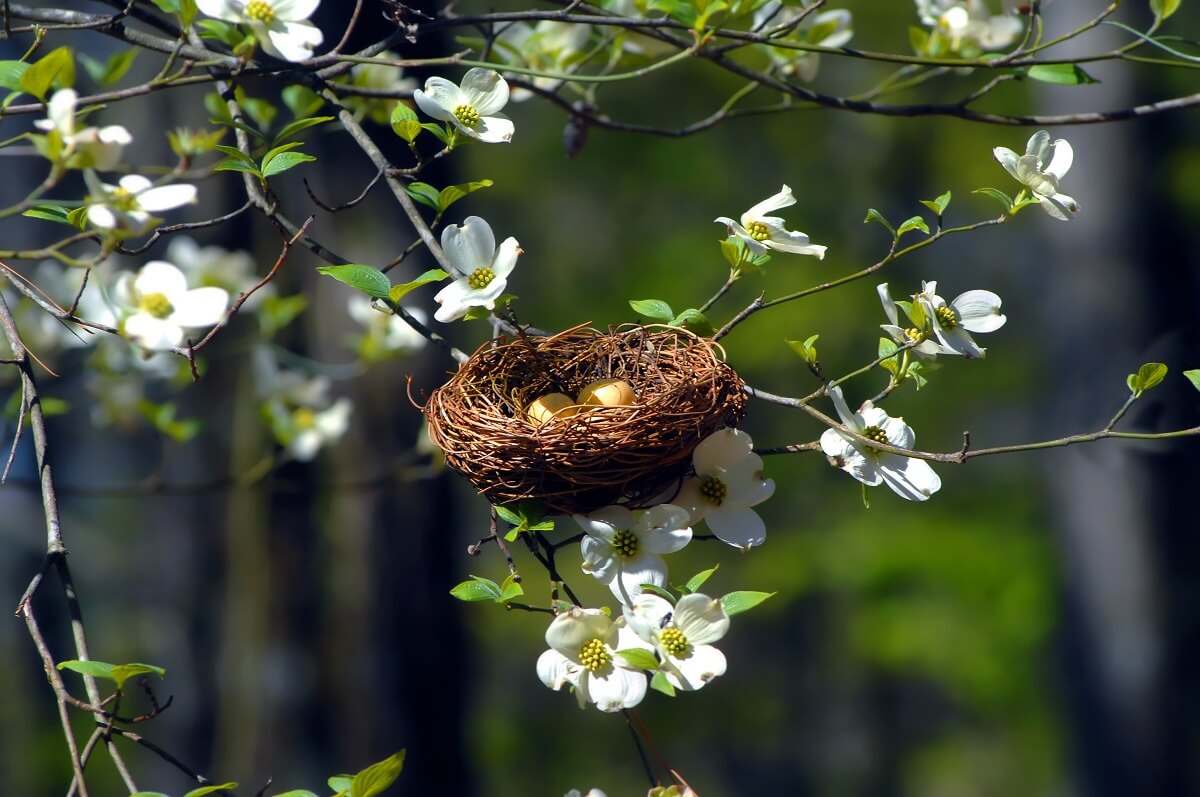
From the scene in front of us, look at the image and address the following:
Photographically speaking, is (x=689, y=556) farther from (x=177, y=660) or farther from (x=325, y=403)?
(x=325, y=403)

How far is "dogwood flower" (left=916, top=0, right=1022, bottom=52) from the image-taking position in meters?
1.51

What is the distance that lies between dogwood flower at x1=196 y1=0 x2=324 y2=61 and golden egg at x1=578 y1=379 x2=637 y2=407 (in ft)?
1.49

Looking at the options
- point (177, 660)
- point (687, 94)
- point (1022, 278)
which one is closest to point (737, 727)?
point (1022, 278)

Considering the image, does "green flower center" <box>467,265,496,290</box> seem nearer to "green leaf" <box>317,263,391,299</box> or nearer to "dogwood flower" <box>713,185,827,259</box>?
"green leaf" <box>317,263,391,299</box>

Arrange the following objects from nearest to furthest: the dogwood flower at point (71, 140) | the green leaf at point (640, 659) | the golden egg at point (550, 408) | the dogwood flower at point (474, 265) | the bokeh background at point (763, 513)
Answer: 1. the dogwood flower at point (71, 140)
2. the green leaf at point (640, 659)
3. the dogwood flower at point (474, 265)
4. the golden egg at point (550, 408)
5. the bokeh background at point (763, 513)

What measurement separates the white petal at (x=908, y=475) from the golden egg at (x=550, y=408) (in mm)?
323

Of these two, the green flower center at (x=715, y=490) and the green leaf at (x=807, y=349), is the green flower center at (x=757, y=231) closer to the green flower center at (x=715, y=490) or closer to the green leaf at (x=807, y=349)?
the green leaf at (x=807, y=349)

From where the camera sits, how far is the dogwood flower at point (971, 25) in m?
1.51

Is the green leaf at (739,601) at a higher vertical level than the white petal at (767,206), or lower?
lower

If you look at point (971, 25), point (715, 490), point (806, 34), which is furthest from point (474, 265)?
point (971, 25)

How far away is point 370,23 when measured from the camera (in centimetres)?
255

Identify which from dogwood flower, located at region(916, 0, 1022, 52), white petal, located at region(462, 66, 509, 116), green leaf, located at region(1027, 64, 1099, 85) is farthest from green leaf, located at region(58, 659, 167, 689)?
dogwood flower, located at region(916, 0, 1022, 52)

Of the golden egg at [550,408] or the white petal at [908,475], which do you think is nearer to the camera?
the white petal at [908,475]

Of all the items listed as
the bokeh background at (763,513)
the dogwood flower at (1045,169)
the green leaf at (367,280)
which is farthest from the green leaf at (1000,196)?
the bokeh background at (763,513)
